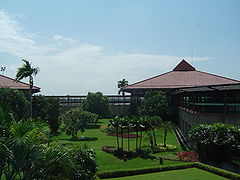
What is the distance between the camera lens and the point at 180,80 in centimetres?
4369

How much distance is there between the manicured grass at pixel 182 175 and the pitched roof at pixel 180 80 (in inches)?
1043

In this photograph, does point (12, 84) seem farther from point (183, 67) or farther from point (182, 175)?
point (182, 175)

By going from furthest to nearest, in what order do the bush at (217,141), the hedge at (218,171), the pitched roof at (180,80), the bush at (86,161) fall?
the pitched roof at (180,80)
the bush at (217,141)
the hedge at (218,171)
the bush at (86,161)

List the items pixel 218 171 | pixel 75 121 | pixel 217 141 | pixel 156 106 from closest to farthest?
pixel 218 171 < pixel 217 141 < pixel 75 121 < pixel 156 106

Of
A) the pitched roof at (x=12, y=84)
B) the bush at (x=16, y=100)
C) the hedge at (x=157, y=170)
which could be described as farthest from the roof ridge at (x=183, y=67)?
the hedge at (x=157, y=170)

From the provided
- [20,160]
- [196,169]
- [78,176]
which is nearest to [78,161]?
[78,176]

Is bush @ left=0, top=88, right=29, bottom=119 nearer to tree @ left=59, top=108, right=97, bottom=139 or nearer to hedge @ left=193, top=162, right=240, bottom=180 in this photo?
tree @ left=59, top=108, right=97, bottom=139

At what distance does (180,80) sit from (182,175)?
103 feet

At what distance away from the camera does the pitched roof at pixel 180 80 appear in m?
41.1

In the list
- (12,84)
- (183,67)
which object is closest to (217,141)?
(12,84)

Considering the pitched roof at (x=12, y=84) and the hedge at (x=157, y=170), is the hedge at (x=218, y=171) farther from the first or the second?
the pitched roof at (x=12, y=84)

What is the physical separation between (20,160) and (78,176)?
4.96 m

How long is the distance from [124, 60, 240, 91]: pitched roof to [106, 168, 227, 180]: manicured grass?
26.5m

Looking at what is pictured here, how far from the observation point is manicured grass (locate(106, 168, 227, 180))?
1310 centimetres
